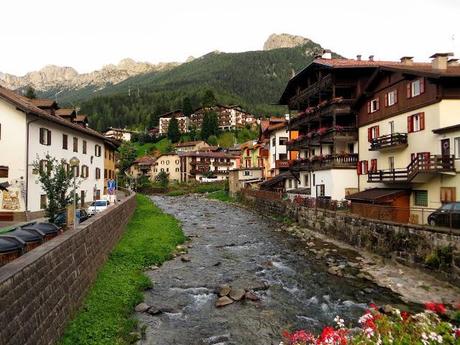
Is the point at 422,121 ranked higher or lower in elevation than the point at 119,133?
lower

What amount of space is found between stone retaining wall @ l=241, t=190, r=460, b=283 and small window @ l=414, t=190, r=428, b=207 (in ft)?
15.9

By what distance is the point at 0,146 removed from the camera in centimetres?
3028

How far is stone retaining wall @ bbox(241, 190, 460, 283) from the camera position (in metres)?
18.1

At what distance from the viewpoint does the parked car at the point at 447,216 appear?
19053 mm

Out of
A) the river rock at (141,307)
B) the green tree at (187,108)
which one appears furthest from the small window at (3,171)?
the green tree at (187,108)

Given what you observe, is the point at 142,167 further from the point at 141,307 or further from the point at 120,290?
the point at 141,307

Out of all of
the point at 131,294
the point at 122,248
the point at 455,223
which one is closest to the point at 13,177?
the point at 122,248

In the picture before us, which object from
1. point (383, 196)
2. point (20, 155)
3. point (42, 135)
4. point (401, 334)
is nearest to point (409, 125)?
point (383, 196)

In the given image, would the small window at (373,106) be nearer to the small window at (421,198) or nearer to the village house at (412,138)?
the village house at (412,138)

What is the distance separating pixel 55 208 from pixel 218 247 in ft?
41.4

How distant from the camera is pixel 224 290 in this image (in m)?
17.7

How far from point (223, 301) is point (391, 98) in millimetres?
24334

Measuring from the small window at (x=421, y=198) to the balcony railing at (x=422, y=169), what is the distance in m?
1.19

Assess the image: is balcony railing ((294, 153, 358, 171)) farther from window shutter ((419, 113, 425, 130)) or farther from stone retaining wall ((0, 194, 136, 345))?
stone retaining wall ((0, 194, 136, 345))
